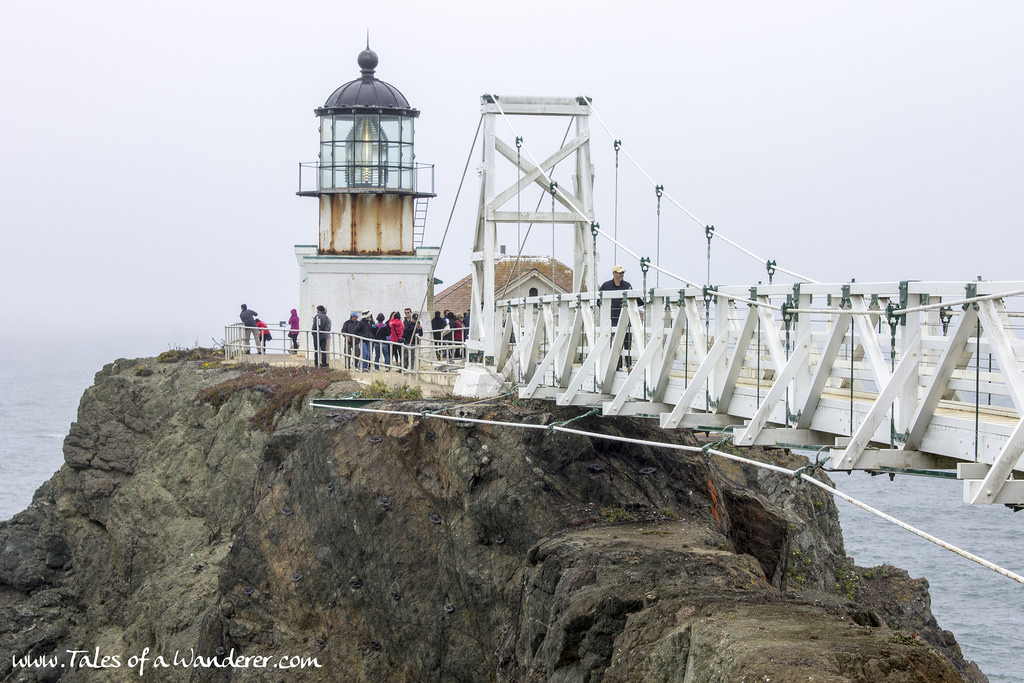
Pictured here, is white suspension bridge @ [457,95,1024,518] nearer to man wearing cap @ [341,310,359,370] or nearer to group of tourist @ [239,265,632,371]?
group of tourist @ [239,265,632,371]

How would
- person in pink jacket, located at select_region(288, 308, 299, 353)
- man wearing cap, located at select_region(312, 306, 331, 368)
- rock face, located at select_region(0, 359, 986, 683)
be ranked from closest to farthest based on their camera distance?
1. rock face, located at select_region(0, 359, 986, 683)
2. man wearing cap, located at select_region(312, 306, 331, 368)
3. person in pink jacket, located at select_region(288, 308, 299, 353)

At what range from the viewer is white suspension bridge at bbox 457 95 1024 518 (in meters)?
7.80

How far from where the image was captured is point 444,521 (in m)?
15.8

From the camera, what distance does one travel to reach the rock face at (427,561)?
10.2m

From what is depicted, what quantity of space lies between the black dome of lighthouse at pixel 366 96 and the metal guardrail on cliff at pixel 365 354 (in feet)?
20.9

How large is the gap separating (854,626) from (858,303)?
257cm

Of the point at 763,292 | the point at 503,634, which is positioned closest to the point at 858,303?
the point at 763,292

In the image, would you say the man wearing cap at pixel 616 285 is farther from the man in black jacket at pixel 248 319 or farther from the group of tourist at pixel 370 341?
the man in black jacket at pixel 248 319

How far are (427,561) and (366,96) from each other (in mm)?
19661

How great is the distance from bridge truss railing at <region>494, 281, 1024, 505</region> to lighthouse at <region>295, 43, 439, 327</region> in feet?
62.4

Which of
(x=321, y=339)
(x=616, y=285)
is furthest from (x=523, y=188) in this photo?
(x=321, y=339)

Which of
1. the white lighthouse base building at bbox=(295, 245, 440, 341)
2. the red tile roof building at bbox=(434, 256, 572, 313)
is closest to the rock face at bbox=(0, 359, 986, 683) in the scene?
the white lighthouse base building at bbox=(295, 245, 440, 341)

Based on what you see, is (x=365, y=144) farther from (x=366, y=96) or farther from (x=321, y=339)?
(x=321, y=339)

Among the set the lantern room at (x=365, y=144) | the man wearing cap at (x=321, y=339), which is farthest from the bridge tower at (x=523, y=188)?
the lantern room at (x=365, y=144)
